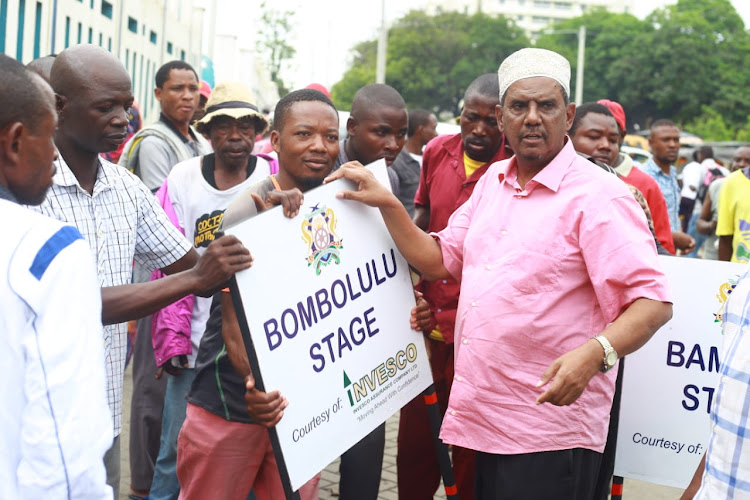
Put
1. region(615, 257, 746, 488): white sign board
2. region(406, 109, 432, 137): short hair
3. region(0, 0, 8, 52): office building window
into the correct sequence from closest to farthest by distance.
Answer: region(615, 257, 746, 488): white sign board < region(406, 109, 432, 137): short hair < region(0, 0, 8, 52): office building window

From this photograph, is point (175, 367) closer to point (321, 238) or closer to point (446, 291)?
point (446, 291)

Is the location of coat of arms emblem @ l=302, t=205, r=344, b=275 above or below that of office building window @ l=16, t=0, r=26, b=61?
below

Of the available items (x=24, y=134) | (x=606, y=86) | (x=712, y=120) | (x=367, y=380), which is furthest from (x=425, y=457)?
(x=606, y=86)

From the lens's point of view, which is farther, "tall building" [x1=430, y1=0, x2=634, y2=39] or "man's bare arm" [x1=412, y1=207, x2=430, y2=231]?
"tall building" [x1=430, y1=0, x2=634, y2=39]

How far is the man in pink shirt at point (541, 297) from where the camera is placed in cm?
280

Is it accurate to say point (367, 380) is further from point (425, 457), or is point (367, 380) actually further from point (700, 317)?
point (700, 317)

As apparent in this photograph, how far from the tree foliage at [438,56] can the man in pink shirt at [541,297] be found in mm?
57828

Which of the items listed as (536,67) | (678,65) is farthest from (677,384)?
(678,65)

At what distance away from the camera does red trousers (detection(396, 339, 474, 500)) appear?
4.24 meters

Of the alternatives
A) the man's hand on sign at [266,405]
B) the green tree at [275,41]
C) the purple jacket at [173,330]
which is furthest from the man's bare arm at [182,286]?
the green tree at [275,41]

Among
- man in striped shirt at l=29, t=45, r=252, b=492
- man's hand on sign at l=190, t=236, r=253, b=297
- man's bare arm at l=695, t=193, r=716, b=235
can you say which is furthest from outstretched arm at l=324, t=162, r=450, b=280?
man's bare arm at l=695, t=193, r=716, b=235

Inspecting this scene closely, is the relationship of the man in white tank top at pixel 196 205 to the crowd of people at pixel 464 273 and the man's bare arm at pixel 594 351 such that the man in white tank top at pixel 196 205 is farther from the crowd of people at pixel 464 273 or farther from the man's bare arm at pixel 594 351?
the man's bare arm at pixel 594 351

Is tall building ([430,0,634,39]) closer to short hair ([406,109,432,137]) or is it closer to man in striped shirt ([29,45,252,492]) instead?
short hair ([406,109,432,137])

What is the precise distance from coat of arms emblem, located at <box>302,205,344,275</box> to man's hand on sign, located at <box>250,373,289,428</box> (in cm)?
45
